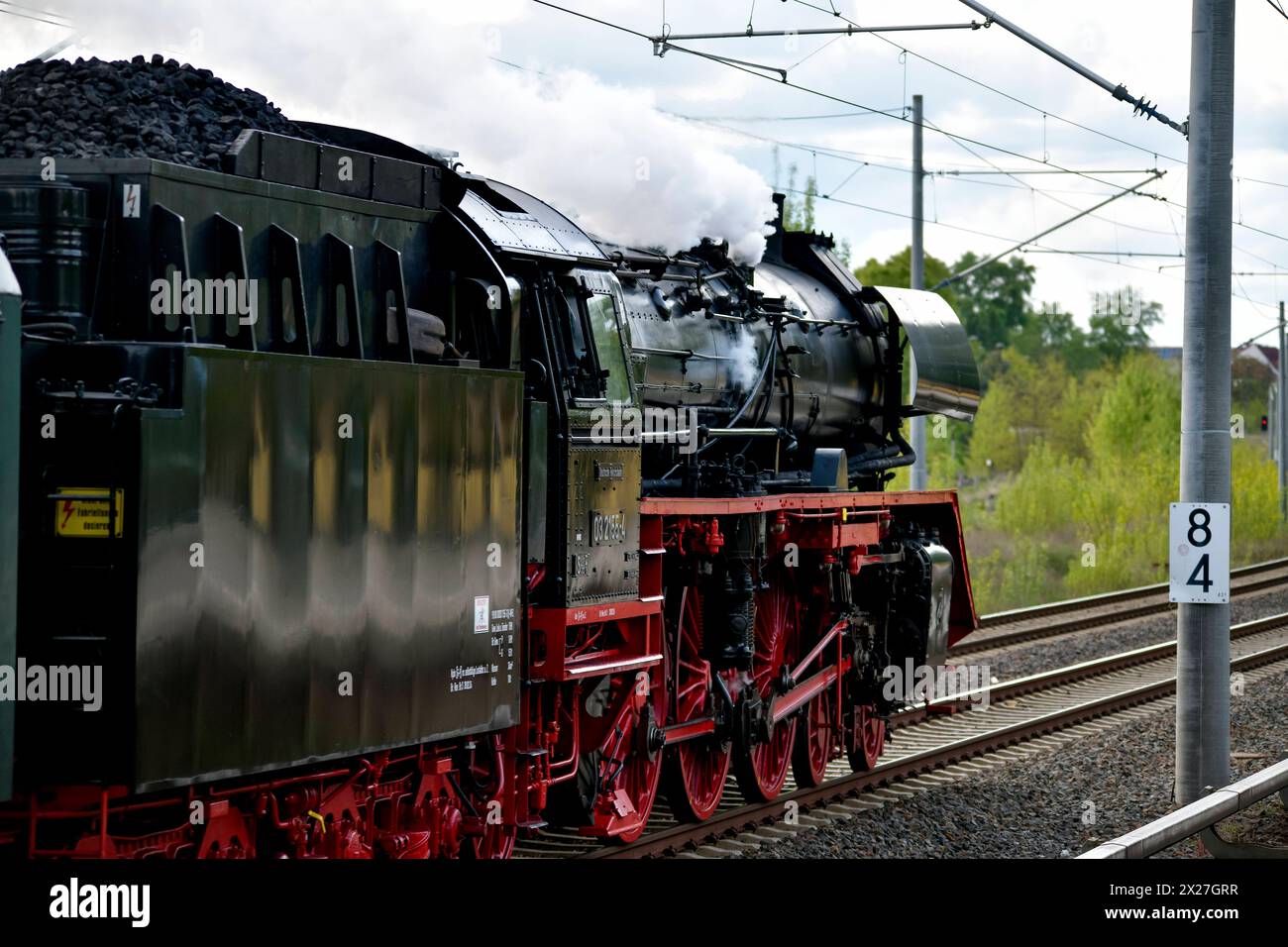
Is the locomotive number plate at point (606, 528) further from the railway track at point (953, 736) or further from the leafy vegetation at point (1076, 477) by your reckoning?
the leafy vegetation at point (1076, 477)

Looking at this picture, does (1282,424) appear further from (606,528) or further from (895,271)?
(606,528)

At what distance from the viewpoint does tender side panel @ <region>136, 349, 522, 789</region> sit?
16.9 feet

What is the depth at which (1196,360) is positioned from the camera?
34.1 ft

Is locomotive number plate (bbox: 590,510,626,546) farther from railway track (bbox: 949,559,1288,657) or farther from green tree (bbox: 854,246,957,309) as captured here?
green tree (bbox: 854,246,957,309)

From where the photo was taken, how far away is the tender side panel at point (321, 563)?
16.9 feet

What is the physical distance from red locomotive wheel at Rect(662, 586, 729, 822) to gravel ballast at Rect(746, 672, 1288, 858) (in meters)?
0.66

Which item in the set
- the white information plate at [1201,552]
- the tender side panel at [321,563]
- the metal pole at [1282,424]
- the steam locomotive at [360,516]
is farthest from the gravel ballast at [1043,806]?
the metal pole at [1282,424]

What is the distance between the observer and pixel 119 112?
5.93m

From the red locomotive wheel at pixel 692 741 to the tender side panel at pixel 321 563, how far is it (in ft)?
8.15

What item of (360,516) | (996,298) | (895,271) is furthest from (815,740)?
(996,298)

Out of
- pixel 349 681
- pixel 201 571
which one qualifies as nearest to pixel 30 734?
pixel 201 571

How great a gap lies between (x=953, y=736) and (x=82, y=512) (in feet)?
32.1
